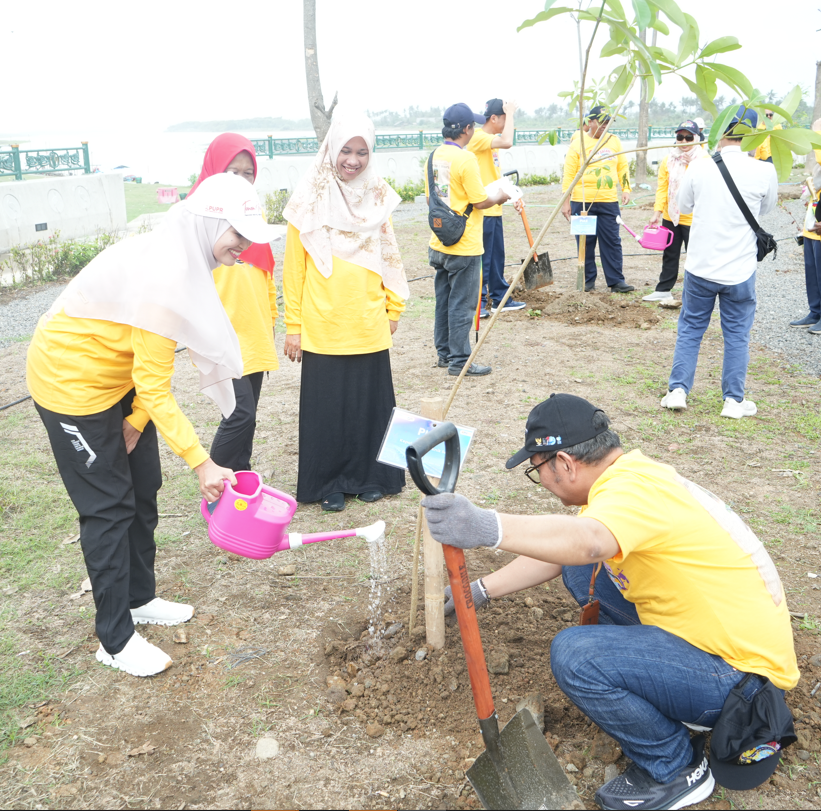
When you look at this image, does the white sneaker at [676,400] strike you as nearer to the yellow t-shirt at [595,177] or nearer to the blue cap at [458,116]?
the blue cap at [458,116]

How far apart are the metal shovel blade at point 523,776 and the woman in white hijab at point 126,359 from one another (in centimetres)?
115

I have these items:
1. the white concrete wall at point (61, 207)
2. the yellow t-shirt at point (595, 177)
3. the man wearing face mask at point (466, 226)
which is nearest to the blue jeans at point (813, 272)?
the yellow t-shirt at point (595, 177)

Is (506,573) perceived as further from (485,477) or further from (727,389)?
(727,389)

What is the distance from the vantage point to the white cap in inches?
83.9

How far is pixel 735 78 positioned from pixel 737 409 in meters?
3.17

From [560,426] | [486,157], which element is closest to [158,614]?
[560,426]

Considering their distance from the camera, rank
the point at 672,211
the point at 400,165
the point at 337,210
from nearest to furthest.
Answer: the point at 337,210 < the point at 672,211 < the point at 400,165

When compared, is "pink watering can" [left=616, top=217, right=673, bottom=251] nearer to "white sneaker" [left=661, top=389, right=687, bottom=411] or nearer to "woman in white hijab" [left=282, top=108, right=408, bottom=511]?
"white sneaker" [left=661, top=389, right=687, bottom=411]

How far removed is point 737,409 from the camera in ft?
15.0

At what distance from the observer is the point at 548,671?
2.51 meters

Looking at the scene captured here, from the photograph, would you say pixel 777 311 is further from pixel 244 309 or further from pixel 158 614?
pixel 158 614

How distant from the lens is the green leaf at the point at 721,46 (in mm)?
1729

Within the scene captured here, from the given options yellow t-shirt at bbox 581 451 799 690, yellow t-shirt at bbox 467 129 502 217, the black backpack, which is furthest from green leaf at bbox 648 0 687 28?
yellow t-shirt at bbox 467 129 502 217

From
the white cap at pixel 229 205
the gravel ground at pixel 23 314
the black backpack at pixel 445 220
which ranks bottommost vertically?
the gravel ground at pixel 23 314
